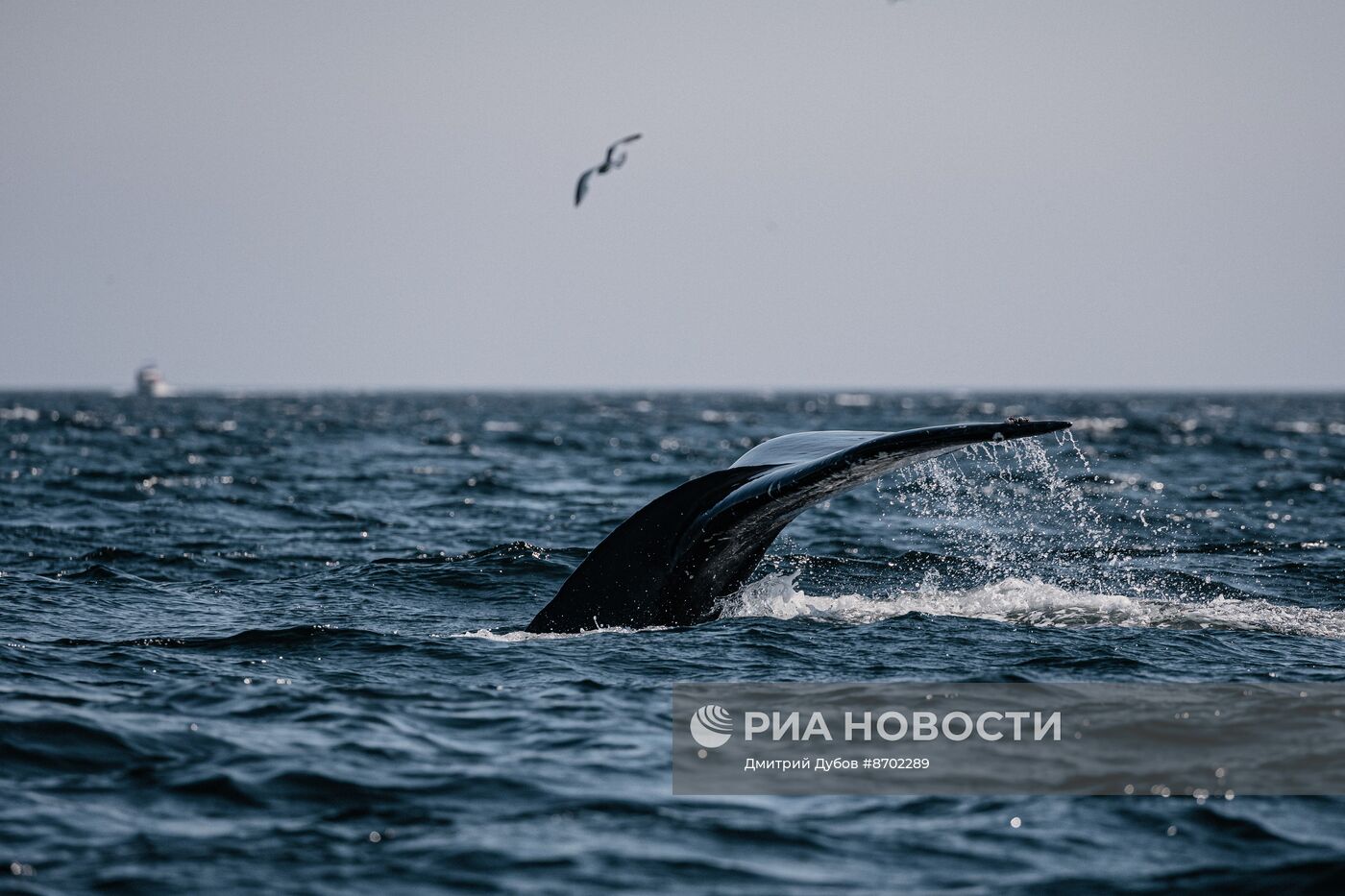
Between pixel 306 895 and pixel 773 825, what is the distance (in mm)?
1709

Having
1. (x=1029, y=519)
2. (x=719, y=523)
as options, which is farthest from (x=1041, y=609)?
(x=1029, y=519)

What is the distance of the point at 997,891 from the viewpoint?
194 inches

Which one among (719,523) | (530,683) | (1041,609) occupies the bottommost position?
(530,683)

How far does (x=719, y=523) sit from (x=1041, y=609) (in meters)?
3.51

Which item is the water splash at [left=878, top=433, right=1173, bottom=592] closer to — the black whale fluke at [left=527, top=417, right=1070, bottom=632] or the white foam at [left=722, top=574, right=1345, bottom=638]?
the white foam at [left=722, top=574, right=1345, bottom=638]

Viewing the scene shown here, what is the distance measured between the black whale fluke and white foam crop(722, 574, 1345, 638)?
71 cm

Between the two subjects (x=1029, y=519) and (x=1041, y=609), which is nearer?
(x=1041, y=609)

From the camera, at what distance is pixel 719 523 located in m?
7.73

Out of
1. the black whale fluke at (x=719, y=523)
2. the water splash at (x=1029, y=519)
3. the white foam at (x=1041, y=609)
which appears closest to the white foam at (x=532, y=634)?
the black whale fluke at (x=719, y=523)

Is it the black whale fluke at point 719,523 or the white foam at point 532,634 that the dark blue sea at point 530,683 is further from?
the black whale fluke at point 719,523

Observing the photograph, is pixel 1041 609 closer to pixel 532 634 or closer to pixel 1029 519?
pixel 532 634

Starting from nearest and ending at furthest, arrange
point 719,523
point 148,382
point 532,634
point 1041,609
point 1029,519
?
1. point 719,523
2. point 532,634
3. point 1041,609
4. point 1029,519
5. point 148,382

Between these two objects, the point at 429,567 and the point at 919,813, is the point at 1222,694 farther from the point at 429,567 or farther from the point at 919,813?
the point at 429,567

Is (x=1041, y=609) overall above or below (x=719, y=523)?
below
